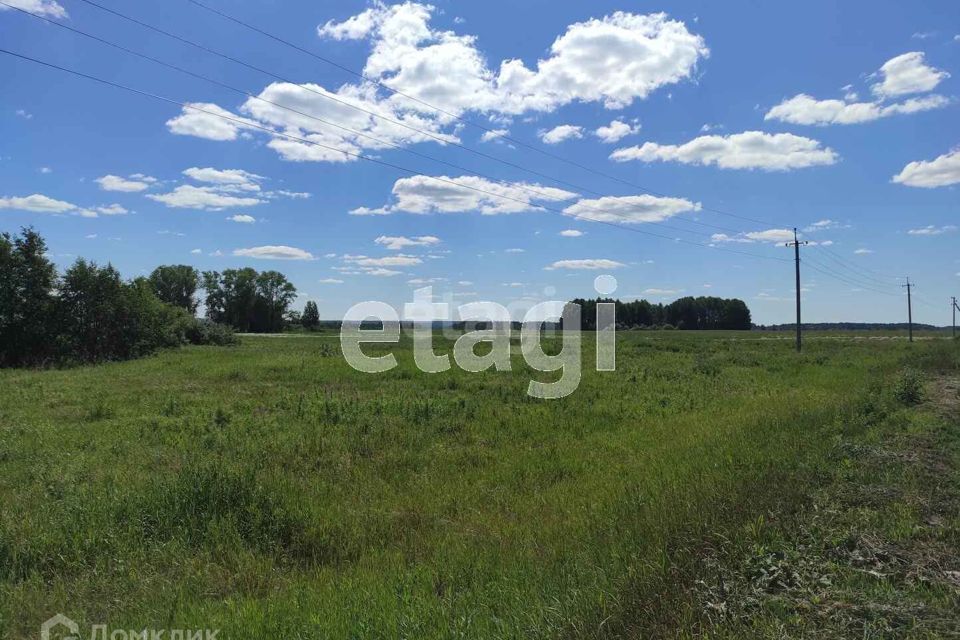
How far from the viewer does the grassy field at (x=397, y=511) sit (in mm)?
3900

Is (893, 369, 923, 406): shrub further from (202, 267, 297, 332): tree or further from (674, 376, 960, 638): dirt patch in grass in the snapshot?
(202, 267, 297, 332): tree

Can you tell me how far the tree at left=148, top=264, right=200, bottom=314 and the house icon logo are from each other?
9677 centimetres

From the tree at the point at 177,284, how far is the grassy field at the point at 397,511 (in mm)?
87752

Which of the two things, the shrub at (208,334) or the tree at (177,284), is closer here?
the shrub at (208,334)

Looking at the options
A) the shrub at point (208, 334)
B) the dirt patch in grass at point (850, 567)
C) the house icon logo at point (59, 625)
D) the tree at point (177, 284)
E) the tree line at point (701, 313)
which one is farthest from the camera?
the tree line at point (701, 313)

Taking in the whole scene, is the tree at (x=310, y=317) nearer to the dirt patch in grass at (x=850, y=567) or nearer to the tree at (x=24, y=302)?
the tree at (x=24, y=302)

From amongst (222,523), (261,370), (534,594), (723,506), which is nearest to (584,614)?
(534,594)

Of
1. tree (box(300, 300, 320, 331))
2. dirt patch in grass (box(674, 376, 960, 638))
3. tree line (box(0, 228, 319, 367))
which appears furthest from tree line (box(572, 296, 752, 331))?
dirt patch in grass (box(674, 376, 960, 638))

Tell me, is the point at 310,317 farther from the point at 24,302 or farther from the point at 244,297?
the point at 24,302

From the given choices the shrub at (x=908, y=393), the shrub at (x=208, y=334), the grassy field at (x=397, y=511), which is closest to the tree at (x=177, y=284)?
the shrub at (x=208, y=334)

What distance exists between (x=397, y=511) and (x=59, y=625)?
11.4ft

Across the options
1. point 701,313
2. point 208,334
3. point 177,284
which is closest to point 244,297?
point 177,284

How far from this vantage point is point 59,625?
3980 mm

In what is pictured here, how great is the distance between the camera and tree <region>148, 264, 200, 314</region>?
89.8 m
